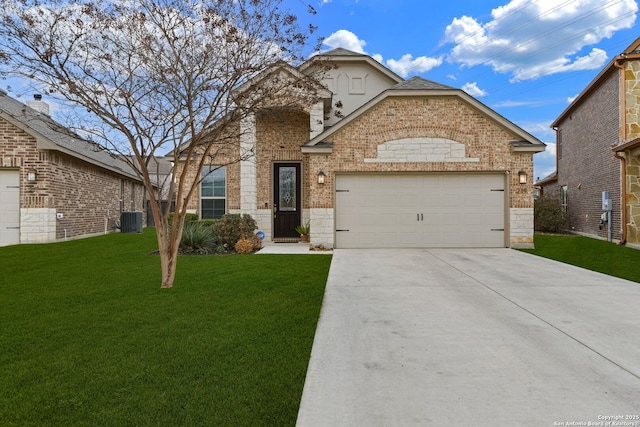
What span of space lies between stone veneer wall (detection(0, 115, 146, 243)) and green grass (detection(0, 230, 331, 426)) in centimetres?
696

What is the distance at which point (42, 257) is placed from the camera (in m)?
9.34

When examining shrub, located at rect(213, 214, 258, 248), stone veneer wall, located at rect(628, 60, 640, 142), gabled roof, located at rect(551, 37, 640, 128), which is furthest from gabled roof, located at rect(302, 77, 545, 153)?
gabled roof, located at rect(551, 37, 640, 128)

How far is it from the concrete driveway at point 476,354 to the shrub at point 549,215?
500 inches

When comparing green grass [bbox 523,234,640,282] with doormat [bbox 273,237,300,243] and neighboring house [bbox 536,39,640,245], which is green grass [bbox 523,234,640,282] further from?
doormat [bbox 273,237,300,243]

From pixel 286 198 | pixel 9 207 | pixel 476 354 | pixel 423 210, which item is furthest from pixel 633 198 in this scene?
pixel 9 207

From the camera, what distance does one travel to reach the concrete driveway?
2.46 meters

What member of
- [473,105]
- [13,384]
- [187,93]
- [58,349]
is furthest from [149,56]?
[473,105]

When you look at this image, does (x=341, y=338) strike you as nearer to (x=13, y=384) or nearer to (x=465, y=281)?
(x=13, y=384)

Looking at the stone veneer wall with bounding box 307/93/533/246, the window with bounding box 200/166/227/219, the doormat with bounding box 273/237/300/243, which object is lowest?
the doormat with bounding box 273/237/300/243

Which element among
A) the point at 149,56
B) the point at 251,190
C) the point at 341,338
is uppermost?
the point at 149,56

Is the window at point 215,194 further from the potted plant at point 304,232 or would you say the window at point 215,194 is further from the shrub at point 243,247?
the shrub at point 243,247

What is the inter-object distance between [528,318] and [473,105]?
331 inches

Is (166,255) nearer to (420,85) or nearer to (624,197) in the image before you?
(420,85)

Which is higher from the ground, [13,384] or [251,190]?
[251,190]
